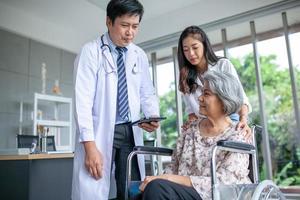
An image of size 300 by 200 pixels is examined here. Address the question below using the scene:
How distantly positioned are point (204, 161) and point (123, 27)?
75 cm

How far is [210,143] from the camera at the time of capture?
1.31 metres

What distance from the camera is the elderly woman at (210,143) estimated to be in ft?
3.77

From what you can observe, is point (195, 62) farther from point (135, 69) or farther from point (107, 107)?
point (107, 107)

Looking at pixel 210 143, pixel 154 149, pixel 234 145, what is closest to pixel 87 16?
pixel 154 149

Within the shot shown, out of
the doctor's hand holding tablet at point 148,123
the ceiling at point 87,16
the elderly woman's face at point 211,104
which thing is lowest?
the doctor's hand holding tablet at point 148,123

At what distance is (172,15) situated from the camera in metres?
3.34

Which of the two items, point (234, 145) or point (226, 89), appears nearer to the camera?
point (234, 145)

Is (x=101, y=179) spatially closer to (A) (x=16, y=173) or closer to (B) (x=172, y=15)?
(A) (x=16, y=173)

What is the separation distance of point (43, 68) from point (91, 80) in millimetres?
2293

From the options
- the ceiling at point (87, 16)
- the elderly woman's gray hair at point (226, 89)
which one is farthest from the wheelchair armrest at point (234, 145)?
the ceiling at point (87, 16)

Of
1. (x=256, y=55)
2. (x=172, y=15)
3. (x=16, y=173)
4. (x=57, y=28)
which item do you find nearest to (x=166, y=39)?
(x=172, y=15)

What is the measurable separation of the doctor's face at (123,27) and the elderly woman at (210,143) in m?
0.44

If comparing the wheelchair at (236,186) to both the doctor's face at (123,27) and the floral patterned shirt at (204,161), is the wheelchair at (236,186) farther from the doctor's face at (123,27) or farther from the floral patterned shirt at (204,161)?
the doctor's face at (123,27)

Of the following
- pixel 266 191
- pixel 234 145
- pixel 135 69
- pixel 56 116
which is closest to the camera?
pixel 234 145
